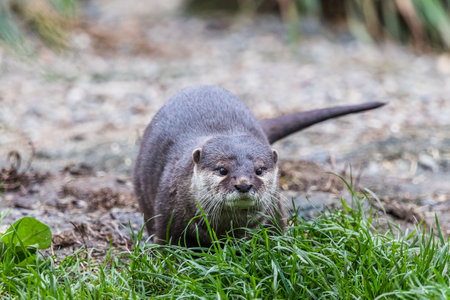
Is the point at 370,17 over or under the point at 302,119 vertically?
under

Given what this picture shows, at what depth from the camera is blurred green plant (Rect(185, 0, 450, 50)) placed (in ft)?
25.2

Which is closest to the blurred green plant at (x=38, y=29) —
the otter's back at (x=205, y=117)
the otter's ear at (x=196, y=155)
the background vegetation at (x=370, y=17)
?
the otter's back at (x=205, y=117)

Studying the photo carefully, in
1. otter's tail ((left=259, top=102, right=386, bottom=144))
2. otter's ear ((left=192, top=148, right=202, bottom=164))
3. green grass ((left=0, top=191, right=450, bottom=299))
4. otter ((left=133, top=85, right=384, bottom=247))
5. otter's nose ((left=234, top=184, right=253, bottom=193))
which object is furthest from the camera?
otter's tail ((left=259, top=102, right=386, bottom=144))

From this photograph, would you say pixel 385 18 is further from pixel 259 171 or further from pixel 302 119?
pixel 259 171

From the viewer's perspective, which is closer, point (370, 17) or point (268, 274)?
point (268, 274)

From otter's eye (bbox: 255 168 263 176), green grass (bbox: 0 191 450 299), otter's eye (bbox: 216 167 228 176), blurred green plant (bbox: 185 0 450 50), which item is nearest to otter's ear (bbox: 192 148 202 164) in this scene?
otter's eye (bbox: 216 167 228 176)

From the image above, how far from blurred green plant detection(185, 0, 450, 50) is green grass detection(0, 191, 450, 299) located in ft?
16.8

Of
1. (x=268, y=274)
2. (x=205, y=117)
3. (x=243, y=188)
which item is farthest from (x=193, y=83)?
(x=268, y=274)

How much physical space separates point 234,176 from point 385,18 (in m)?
6.03

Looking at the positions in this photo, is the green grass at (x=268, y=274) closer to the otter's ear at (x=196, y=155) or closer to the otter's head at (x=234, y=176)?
the otter's head at (x=234, y=176)

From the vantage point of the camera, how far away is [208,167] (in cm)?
278

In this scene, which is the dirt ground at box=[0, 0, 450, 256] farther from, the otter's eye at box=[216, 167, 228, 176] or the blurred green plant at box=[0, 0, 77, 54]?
the otter's eye at box=[216, 167, 228, 176]

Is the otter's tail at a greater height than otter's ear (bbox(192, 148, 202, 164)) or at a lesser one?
lesser

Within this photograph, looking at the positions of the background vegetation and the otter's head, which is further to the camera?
the background vegetation
